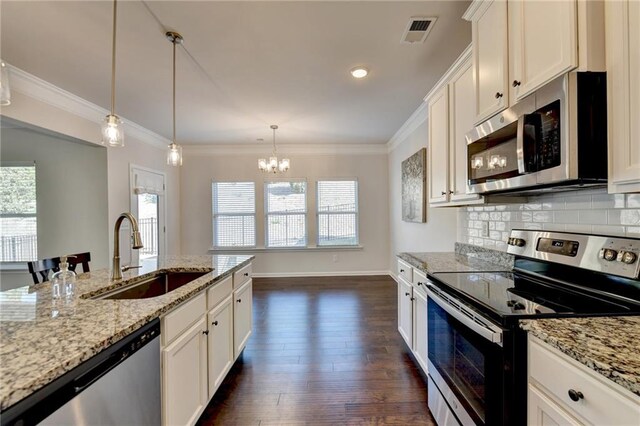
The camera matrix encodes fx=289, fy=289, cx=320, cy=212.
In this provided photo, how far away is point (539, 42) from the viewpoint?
1.30 metres

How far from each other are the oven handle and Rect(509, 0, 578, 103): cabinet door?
1081 mm

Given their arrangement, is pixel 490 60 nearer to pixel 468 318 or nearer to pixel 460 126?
pixel 460 126

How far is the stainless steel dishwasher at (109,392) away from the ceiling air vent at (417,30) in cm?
243

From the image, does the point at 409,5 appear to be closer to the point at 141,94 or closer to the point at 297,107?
the point at 297,107

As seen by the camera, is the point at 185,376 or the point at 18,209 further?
the point at 18,209

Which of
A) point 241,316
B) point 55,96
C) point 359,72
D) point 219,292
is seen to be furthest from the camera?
point 55,96

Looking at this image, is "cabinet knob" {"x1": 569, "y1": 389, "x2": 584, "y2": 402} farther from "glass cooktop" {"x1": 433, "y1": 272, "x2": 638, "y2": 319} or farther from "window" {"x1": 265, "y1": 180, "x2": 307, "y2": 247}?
"window" {"x1": 265, "y1": 180, "x2": 307, "y2": 247}

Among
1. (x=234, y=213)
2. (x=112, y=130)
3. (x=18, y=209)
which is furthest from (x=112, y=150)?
(x=112, y=130)

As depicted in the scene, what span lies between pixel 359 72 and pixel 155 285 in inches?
100

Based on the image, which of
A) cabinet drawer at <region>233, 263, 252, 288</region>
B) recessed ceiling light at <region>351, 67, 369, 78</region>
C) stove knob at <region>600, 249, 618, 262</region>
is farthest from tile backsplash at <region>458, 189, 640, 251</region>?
cabinet drawer at <region>233, 263, 252, 288</region>

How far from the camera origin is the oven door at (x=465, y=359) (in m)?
1.17

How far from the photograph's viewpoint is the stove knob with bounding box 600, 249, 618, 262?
127 cm

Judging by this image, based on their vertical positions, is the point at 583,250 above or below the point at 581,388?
above

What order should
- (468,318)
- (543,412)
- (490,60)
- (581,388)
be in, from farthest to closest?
(490,60), (468,318), (543,412), (581,388)
